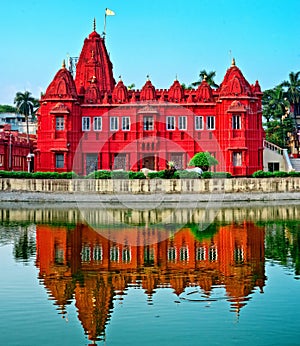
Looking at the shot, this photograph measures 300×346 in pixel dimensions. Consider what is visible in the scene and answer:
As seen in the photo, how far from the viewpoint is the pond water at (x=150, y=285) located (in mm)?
12148

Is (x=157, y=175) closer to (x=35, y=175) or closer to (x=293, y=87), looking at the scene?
(x=35, y=175)

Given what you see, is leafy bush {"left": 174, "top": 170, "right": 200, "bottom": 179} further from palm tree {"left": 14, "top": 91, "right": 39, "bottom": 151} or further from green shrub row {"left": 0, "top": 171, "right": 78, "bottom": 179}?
palm tree {"left": 14, "top": 91, "right": 39, "bottom": 151}

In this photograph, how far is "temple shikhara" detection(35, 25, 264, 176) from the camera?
5972 cm

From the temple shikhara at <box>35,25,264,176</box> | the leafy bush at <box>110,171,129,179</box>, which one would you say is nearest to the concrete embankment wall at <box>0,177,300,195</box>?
the leafy bush at <box>110,171,129,179</box>

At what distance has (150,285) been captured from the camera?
53.8ft

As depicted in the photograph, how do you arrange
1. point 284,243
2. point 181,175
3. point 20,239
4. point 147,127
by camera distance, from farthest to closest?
point 147,127 → point 181,175 → point 20,239 → point 284,243

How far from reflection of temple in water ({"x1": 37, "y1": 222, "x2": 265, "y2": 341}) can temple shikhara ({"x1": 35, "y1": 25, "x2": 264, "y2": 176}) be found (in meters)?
32.2

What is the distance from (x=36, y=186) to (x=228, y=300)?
36271 millimetres

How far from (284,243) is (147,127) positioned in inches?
1506

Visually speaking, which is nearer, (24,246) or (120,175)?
(24,246)

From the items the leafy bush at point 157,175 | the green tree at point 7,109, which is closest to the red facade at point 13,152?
the leafy bush at point 157,175

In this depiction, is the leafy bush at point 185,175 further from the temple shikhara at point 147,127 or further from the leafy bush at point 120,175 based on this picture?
the temple shikhara at point 147,127

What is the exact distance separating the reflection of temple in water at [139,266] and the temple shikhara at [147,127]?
32.2 m

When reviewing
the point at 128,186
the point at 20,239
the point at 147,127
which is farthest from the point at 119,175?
the point at 20,239
